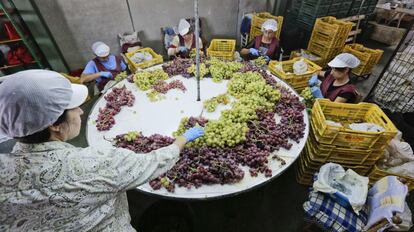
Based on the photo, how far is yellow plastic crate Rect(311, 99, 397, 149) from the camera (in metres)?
1.85

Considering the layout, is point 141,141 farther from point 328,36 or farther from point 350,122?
point 328,36

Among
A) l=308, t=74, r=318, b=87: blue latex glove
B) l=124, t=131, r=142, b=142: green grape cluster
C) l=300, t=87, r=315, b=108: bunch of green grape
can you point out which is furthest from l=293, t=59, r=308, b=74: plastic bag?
l=124, t=131, r=142, b=142: green grape cluster

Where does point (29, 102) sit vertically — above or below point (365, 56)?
above

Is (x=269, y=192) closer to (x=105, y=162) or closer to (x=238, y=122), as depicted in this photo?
(x=238, y=122)

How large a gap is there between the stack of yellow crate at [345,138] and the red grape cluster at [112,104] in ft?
6.23

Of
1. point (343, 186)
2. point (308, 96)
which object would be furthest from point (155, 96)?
point (343, 186)

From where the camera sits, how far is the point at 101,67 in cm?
318

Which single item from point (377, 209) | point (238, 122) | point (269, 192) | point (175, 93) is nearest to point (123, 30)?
point (175, 93)

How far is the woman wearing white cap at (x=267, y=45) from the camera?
3428 mm

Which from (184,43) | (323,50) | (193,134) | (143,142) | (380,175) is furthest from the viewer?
(323,50)

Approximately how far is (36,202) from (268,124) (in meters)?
1.56

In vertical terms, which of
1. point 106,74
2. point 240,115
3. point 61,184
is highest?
point 61,184

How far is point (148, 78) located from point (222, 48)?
5.14ft

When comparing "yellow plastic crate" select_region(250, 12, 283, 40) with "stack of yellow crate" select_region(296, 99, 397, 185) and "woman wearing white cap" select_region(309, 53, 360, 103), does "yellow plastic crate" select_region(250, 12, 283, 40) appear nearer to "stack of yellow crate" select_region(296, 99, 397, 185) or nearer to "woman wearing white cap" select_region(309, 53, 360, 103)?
"woman wearing white cap" select_region(309, 53, 360, 103)
